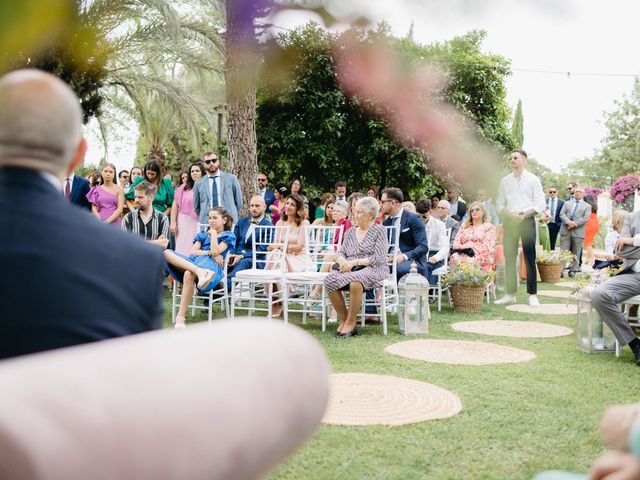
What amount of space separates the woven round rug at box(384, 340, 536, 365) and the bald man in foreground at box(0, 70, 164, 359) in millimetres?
3777

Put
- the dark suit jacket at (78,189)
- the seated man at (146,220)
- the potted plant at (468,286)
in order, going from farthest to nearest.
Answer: the potted plant at (468,286) < the dark suit jacket at (78,189) < the seated man at (146,220)

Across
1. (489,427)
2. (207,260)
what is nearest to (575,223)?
(207,260)

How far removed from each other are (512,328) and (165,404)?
19.5 ft

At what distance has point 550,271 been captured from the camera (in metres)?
10.9

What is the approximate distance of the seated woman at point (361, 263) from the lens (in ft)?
19.1

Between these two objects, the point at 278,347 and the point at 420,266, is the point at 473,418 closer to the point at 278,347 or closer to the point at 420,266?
the point at 278,347

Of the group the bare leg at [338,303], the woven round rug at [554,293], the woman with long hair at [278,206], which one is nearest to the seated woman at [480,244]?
the woven round rug at [554,293]

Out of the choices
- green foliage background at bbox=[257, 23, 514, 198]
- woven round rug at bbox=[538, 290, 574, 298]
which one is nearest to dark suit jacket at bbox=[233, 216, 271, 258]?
woven round rug at bbox=[538, 290, 574, 298]

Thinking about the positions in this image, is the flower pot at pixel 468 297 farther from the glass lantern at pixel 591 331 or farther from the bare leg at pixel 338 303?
→ the glass lantern at pixel 591 331

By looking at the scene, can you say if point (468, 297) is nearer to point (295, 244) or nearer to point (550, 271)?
point (295, 244)

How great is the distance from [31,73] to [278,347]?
43 cm

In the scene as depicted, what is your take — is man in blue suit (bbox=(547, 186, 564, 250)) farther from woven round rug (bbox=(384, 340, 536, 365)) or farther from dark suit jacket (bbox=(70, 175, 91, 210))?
dark suit jacket (bbox=(70, 175, 91, 210))

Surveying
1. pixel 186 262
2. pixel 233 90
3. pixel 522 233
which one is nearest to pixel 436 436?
pixel 233 90

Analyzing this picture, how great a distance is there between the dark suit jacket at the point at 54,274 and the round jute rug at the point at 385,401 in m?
2.07
